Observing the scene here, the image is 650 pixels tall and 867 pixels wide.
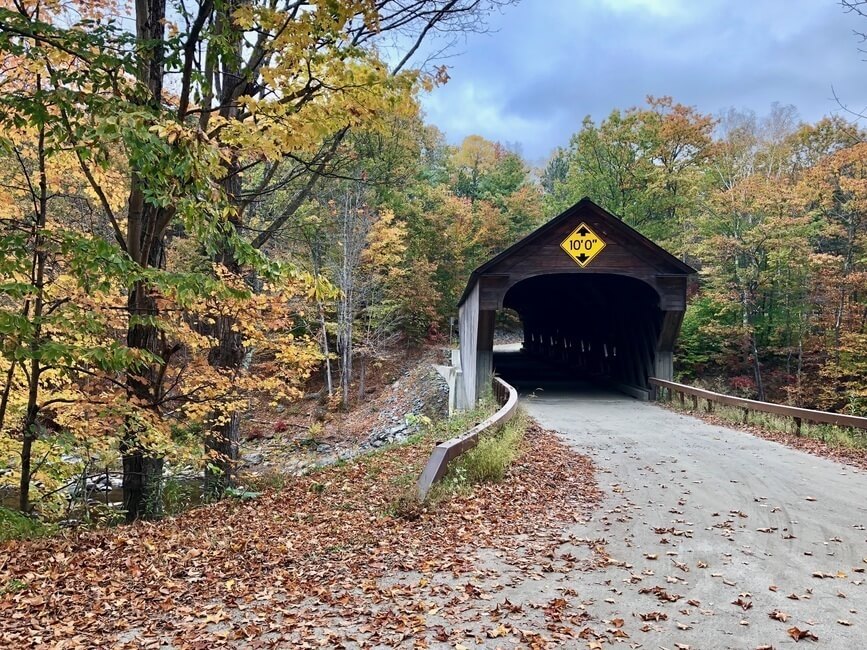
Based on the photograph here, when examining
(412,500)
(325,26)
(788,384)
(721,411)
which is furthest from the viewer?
(788,384)

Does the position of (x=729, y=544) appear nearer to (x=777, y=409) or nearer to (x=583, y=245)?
(x=777, y=409)

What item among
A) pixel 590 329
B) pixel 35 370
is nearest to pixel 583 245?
pixel 590 329

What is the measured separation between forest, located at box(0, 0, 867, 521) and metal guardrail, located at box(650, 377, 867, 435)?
4506mm

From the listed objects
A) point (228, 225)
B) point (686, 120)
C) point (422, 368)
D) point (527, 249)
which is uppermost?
point (686, 120)

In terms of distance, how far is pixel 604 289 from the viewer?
1792cm

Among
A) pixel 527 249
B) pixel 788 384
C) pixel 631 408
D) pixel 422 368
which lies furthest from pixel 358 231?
pixel 788 384

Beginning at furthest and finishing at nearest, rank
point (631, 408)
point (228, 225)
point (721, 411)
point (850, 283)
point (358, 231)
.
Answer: point (358, 231)
point (850, 283)
point (631, 408)
point (721, 411)
point (228, 225)

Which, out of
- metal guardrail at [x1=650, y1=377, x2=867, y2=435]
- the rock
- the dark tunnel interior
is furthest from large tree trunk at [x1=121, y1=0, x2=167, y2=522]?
the dark tunnel interior

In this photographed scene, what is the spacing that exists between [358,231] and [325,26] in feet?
57.3

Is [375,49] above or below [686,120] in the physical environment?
below

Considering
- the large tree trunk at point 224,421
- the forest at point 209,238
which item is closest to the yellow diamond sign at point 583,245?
the forest at point 209,238

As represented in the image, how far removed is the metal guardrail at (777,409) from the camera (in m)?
8.38

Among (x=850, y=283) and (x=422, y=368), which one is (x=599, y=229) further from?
(x=422, y=368)

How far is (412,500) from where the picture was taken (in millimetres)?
5480
